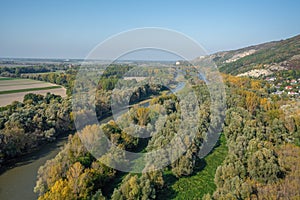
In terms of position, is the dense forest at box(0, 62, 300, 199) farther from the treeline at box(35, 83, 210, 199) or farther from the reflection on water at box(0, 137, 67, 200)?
the reflection on water at box(0, 137, 67, 200)

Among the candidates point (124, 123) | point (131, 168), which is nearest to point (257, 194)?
point (131, 168)

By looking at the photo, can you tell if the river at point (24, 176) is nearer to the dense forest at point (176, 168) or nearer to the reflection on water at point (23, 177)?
the reflection on water at point (23, 177)

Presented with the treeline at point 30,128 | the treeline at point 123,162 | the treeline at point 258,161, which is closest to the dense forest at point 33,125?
the treeline at point 30,128

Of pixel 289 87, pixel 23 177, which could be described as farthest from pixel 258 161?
pixel 289 87

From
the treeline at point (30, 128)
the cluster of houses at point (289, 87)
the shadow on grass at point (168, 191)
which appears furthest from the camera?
the cluster of houses at point (289, 87)

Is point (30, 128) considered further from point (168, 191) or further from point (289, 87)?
point (289, 87)

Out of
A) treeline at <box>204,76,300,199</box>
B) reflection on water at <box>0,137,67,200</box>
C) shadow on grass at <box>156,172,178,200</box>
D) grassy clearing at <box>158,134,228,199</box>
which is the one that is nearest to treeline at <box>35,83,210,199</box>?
shadow on grass at <box>156,172,178,200</box>
